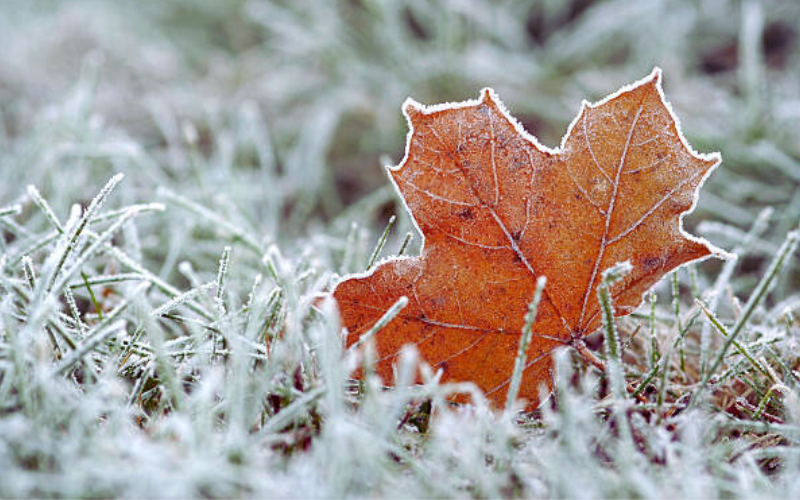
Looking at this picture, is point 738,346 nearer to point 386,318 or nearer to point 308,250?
point 386,318

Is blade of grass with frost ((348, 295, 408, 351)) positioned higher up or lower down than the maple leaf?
lower down

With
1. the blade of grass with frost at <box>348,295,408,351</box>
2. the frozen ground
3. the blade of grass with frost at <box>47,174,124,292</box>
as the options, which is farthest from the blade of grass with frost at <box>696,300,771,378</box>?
the blade of grass with frost at <box>47,174,124,292</box>

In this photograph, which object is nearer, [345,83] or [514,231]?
[514,231]

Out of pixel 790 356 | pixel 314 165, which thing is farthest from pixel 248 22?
pixel 790 356

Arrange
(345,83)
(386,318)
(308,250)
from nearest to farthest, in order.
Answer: (386,318), (308,250), (345,83)

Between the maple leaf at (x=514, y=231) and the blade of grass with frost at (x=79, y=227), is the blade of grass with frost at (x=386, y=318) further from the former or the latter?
the blade of grass with frost at (x=79, y=227)

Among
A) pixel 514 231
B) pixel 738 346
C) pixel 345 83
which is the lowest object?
pixel 738 346

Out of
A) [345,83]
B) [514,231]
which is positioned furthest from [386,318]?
[345,83]

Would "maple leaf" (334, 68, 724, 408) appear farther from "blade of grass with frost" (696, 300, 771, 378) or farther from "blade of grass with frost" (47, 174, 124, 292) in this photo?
"blade of grass with frost" (47, 174, 124, 292)

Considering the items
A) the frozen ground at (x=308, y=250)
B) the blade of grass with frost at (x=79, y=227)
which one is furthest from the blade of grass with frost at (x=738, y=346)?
the blade of grass with frost at (x=79, y=227)
